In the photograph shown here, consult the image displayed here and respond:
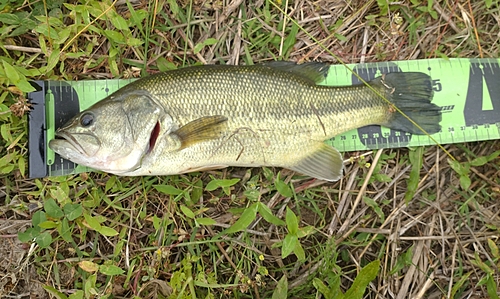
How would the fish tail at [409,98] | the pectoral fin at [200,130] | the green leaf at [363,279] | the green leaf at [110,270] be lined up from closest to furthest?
1. the green leaf at [363,279]
2. the pectoral fin at [200,130]
3. the green leaf at [110,270]
4. the fish tail at [409,98]

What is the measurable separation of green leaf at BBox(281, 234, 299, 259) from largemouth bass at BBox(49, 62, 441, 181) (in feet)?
2.06

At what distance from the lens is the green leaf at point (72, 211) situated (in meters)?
3.24

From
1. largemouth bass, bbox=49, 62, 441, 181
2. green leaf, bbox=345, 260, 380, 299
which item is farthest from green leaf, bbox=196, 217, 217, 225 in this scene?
green leaf, bbox=345, 260, 380, 299

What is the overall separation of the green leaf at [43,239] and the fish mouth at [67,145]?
0.76 m

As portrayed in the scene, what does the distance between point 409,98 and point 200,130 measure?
78.3 inches

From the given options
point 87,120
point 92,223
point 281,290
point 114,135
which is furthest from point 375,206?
point 87,120

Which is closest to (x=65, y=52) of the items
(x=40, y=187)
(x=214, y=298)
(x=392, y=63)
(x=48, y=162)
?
(x=48, y=162)

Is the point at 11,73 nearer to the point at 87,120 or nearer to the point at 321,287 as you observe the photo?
the point at 87,120

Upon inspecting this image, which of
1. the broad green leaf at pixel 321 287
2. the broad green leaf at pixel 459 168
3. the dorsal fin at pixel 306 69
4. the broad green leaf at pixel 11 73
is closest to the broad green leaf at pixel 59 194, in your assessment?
the broad green leaf at pixel 11 73

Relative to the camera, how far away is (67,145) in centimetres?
304

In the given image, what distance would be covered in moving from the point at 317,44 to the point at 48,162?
9.18 feet

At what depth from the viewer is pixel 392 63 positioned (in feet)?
12.3

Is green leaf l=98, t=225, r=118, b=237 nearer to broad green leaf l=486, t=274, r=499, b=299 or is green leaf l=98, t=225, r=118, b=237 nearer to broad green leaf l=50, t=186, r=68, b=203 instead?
broad green leaf l=50, t=186, r=68, b=203

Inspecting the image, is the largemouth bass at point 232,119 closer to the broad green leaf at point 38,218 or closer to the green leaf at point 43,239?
the broad green leaf at point 38,218
